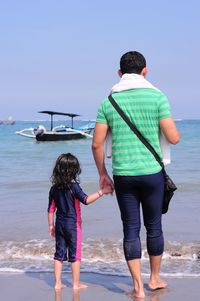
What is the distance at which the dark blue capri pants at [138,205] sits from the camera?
11.7ft

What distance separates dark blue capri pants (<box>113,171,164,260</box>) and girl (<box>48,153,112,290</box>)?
13.4 inches

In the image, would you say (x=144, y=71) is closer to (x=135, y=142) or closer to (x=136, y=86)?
(x=136, y=86)

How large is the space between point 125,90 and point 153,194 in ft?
2.48

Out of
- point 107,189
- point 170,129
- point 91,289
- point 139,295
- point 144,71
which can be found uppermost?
point 144,71

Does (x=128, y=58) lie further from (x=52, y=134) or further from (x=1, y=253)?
(x=52, y=134)

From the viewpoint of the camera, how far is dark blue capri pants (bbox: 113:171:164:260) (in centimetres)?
356

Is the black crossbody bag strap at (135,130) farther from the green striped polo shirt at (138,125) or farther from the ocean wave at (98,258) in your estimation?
the ocean wave at (98,258)

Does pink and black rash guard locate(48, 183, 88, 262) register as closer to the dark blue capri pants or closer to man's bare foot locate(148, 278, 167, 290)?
the dark blue capri pants

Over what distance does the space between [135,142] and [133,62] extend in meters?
0.56

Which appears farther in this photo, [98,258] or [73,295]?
[98,258]

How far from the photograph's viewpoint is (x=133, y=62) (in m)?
3.59

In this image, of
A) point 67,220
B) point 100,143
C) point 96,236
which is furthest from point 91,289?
point 96,236

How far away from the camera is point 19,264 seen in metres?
5.16

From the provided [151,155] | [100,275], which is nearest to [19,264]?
[100,275]
